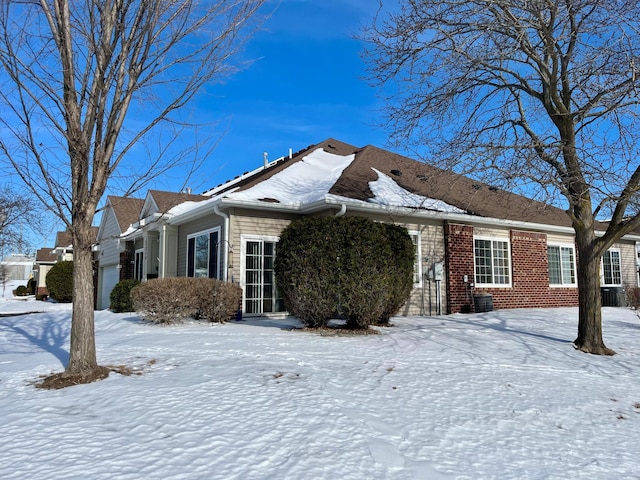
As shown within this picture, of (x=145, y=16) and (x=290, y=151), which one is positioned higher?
(x=290, y=151)

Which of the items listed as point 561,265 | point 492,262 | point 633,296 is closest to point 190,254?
point 492,262

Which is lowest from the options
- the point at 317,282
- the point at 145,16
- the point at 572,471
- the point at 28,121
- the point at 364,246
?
the point at 572,471

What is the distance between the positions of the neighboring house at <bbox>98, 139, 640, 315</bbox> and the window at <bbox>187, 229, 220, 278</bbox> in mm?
29

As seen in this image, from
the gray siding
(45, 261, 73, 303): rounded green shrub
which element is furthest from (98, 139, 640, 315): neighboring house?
(45, 261, 73, 303): rounded green shrub

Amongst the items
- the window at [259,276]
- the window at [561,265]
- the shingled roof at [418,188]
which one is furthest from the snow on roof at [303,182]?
the window at [561,265]

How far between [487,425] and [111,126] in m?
5.45

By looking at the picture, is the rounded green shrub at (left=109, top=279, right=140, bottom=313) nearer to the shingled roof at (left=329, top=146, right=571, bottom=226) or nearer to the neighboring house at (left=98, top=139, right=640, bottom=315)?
the neighboring house at (left=98, top=139, right=640, bottom=315)

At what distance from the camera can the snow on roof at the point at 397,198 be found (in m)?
13.0

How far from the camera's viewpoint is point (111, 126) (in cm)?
602

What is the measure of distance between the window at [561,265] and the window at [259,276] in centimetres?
1014

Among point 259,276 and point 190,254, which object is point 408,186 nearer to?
point 259,276

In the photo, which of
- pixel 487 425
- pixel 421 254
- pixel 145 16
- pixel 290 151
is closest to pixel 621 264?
pixel 421 254

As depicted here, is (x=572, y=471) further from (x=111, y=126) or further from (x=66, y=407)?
(x=111, y=126)

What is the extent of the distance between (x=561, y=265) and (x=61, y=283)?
23.9 m
